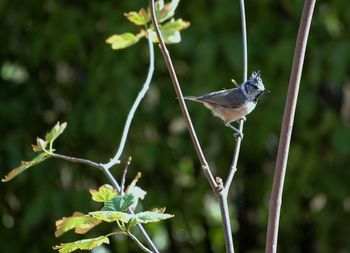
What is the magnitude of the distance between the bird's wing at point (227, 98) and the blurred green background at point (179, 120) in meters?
1.03

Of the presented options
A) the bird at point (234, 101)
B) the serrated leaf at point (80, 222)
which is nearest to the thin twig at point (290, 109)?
the serrated leaf at point (80, 222)

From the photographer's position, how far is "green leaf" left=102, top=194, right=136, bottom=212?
1265 millimetres

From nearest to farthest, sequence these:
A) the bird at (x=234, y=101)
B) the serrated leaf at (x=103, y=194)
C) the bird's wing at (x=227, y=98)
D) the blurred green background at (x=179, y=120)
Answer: the serrated leaf at (x=103, y=194), the bird at (x=234, y=101), the bird's wing at (x=227, y=98), the blurred green background at (x=179, y=120)

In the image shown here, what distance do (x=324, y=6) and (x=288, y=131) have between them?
8.52ft

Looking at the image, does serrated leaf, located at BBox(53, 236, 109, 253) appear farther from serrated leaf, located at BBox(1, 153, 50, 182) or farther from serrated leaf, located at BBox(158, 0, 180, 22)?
serrated leaf, located at BBox(158, 0, 180, 22)

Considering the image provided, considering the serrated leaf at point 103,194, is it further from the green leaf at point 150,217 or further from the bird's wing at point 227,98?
the bird's wing at point 227,98

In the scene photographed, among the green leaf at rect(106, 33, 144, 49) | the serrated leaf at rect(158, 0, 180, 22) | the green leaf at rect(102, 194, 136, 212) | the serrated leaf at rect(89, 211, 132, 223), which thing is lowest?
the serrated leaf at rect(89, 211, 132, 223)

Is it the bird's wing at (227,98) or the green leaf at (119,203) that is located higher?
the bird's wing at (227,98)

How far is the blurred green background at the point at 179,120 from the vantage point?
368 centimetres

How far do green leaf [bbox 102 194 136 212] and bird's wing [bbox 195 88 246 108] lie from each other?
1.11m

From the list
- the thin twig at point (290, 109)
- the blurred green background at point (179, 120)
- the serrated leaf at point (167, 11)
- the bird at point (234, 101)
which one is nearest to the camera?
the thin twig at point (290, 109)

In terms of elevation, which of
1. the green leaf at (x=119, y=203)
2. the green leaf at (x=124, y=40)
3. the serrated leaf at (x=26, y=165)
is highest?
the green leaf at (x=124, y=40)

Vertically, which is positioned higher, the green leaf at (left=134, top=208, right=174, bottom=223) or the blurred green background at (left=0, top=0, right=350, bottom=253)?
the blurred green background at (left=0, top=0, right=350, bottom=253)

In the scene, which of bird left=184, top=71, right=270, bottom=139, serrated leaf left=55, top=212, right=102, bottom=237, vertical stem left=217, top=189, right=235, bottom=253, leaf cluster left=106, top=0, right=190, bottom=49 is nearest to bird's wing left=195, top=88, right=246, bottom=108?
bird left=184, top=71, right=270, bottom=139
